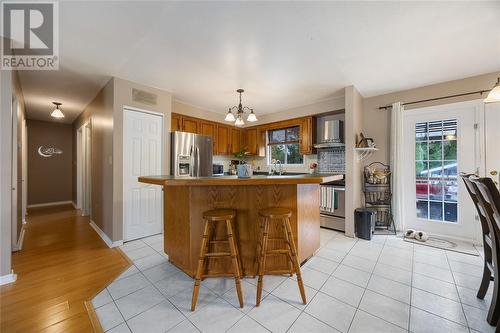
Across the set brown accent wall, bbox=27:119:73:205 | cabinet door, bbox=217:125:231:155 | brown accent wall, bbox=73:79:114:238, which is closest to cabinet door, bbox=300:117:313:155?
cabinet door, bbox=217:125:231:155

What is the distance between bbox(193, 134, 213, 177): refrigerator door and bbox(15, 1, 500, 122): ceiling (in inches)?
38.1

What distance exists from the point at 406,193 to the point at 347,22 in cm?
317

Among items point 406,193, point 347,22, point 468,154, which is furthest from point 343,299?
point 468,154

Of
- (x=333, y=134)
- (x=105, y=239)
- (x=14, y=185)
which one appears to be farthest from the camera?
(x=333, y=134)

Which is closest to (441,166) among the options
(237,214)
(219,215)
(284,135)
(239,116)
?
(284,135)

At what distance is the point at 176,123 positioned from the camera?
4.00 metres

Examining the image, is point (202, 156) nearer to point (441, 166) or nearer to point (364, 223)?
point (364, 223)

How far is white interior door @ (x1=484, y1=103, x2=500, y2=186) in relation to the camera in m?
2.84

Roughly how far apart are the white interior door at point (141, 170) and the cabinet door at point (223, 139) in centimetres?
163

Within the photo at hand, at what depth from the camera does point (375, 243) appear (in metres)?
3.08

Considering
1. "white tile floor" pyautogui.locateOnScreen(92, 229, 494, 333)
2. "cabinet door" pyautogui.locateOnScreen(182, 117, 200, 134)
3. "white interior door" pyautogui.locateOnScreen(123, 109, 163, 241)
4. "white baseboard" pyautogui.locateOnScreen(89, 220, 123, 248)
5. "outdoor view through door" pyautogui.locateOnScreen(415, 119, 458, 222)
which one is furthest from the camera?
"cabinet door" pyautogui.locateOnScreen(182, 117, 200, 134)

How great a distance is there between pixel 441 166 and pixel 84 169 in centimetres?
760

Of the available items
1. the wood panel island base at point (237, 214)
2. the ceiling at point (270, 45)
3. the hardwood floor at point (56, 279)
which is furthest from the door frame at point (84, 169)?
the wood panel island base at point (237, 214)

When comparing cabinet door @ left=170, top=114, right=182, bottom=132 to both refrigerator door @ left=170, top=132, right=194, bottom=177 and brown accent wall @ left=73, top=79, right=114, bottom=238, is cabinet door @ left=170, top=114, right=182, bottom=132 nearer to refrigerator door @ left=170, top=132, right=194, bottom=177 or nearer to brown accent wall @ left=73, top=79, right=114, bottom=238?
refrigerator door @ left=170, top=132, right=194, bottom=177
